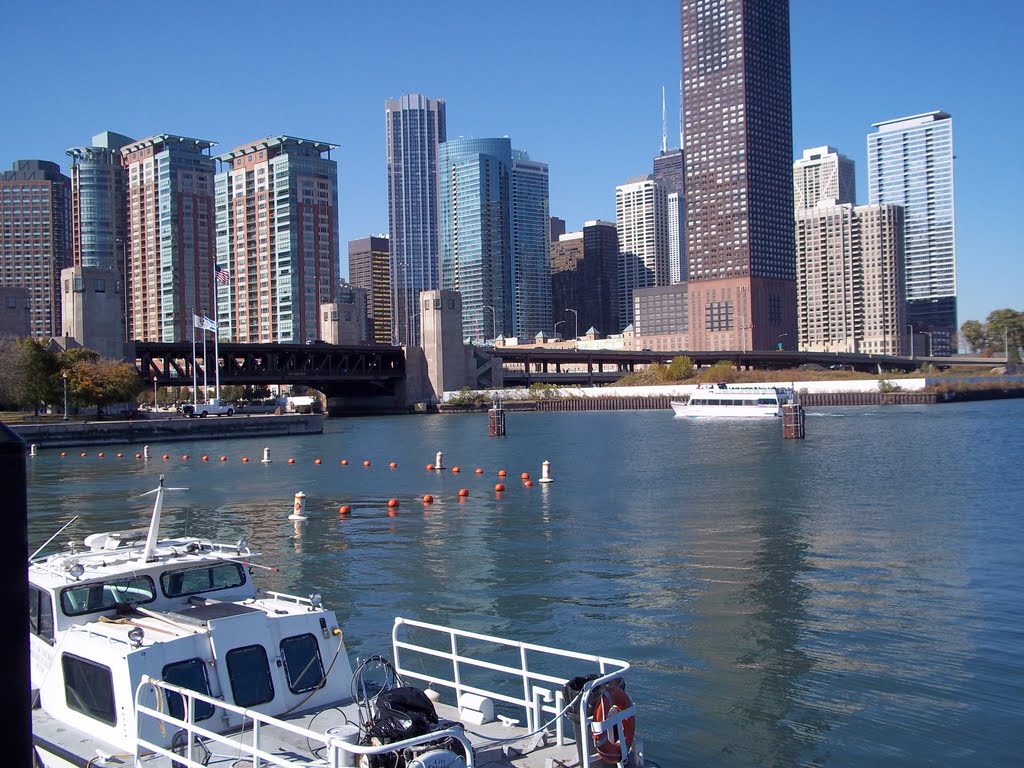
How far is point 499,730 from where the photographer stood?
11.7 metres

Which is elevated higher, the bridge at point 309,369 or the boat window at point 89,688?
the bridge at point 309,369

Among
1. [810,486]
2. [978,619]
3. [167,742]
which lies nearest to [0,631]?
[167,742]

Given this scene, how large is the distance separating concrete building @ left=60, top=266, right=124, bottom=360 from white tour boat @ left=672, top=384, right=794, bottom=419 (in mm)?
73811

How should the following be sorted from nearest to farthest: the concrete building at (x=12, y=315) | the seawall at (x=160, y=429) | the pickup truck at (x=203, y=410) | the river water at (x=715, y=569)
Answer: the river water at (x=715, y=569) < the seawall at (x=160, y=429) < the pickup truck at (x=203, y=410) < the concrete building at (x=12, y=315)

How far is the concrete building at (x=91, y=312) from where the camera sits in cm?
11488

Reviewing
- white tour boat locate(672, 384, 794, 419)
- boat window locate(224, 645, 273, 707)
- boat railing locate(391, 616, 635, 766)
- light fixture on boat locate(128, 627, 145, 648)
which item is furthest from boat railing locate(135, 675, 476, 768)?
white tour boat locate(672, 384, 794, 419)

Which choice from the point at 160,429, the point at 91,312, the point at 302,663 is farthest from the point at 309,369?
the point at 302,663

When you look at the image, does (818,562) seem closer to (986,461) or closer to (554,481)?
(554,481)

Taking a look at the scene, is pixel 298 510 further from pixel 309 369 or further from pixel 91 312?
pixel 309 369

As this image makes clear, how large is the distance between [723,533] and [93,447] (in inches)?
2747

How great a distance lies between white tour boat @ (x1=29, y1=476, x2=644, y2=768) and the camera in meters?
9.94

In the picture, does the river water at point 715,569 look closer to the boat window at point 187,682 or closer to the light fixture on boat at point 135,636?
the boat window at point 187,682

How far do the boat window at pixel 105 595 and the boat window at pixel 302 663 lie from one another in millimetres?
2460

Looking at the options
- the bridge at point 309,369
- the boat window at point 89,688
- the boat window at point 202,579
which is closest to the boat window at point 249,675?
the boat window at point 89,688
